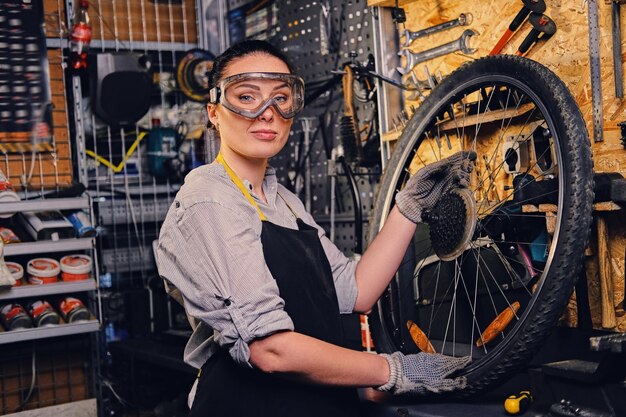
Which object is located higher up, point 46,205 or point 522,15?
point 522,15

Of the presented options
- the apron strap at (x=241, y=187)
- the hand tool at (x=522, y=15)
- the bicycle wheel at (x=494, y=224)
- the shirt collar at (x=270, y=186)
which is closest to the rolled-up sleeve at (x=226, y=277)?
the apron strap at (x=241, y=187)

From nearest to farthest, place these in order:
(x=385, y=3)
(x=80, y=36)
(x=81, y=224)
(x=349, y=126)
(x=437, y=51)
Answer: (x=437, y=51) < (x=385, y=3) < (x=349, y=126) < (x=81, y=224) < (x=80, y=36)

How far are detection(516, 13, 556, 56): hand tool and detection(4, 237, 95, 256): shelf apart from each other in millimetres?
2103

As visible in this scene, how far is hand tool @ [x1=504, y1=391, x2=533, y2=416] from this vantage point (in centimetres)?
191

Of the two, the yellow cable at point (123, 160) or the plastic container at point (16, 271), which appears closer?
the plastic container at point (16, 271)

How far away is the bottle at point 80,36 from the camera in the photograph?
3.94m

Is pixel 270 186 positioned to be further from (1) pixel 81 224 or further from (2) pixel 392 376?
(1) pixel 81 224

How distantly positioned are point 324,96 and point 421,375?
6.79ft

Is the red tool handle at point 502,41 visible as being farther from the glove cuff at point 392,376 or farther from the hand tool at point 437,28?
the glove cuff at point 392,376

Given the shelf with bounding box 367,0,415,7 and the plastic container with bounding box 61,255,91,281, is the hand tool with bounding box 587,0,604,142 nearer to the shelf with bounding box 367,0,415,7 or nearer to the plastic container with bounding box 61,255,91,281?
the shelf with bounding box 367,0,415,7

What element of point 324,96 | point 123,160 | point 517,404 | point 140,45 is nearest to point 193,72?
point 140,45

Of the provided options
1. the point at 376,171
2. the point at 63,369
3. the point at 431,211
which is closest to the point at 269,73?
the point at 431,211

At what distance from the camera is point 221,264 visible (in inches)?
69.5

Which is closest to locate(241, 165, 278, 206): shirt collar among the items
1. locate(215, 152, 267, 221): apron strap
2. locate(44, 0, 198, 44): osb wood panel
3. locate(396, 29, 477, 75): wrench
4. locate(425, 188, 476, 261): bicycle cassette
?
locate(215, 152, 267, 221): apron strap
